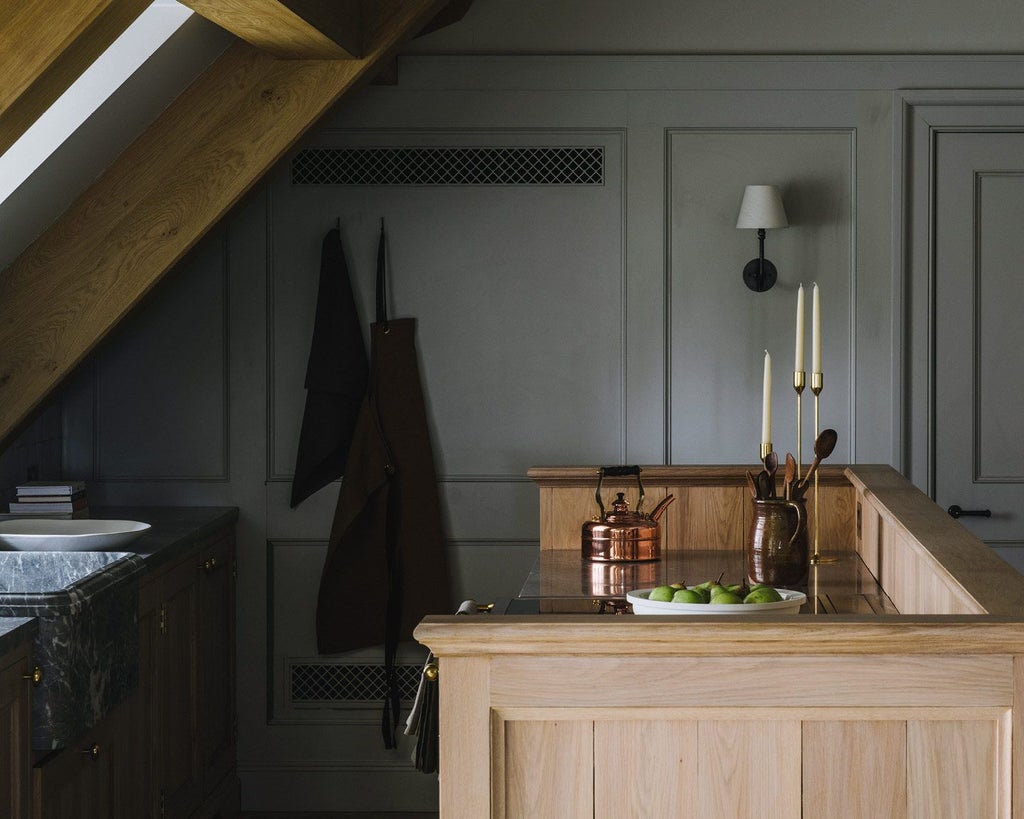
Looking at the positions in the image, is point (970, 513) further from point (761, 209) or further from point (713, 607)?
point (713, 607)

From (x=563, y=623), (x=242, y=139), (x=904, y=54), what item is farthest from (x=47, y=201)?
(x=904, y=54)

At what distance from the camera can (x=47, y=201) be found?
3.01m

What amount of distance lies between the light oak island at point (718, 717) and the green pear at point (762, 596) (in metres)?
0.42

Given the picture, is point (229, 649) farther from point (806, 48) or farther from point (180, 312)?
point (806, 48)

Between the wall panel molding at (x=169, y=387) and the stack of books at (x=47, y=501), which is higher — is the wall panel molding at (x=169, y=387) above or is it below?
above

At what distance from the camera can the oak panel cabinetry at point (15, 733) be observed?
6.82ft

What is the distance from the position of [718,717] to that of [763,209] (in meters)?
2.40

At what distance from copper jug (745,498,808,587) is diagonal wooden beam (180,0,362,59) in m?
1.46

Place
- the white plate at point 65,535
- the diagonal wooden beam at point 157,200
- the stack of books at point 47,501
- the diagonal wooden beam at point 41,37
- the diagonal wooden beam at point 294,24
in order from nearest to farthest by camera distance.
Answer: the diagonal wooden beam at point 41,37 < the diagonal wooden beam at point 294,24 < the white plate at point 65,535 < the diagonal wooden beam at point 157,200 < the stack of books at point 47,501

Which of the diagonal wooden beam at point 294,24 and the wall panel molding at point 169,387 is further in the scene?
the wall panel molding at point 169,387

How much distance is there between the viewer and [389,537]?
12.4ft

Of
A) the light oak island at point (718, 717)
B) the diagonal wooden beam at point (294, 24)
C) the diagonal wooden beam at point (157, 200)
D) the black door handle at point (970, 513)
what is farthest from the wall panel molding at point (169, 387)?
the light oak island at point (718, 717)

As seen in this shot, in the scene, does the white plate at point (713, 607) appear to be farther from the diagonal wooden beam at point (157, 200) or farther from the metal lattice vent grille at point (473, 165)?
the metal lattice vent grille at point (473, 165)

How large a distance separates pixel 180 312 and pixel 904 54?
7.82 ft
